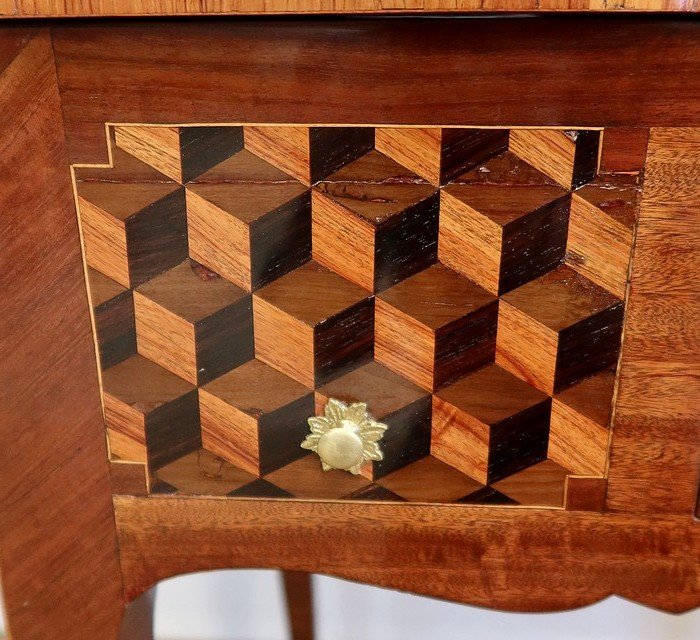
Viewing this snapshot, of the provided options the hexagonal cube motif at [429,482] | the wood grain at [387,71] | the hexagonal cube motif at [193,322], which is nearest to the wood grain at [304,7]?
the wood grain at [387,71]

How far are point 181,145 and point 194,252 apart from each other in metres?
0.07

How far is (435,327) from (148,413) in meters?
0.21

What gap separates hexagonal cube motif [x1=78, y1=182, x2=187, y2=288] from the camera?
44 centimetres

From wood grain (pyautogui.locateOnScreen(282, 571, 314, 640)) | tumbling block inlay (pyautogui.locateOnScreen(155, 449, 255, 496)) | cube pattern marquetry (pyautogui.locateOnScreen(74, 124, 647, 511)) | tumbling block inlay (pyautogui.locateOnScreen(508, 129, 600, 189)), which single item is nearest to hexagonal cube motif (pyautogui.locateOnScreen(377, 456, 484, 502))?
cube pattern marquetry (pyautogui.locateOnScreen(74, 124, 647, 511))

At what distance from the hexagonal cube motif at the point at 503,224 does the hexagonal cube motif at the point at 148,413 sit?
0.20 meters

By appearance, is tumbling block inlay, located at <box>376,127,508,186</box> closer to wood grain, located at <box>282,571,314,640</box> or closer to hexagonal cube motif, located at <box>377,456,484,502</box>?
hexagonal cube motif, located at <box>377,456,484,502</box>

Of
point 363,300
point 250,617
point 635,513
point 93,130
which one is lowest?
point 250,617

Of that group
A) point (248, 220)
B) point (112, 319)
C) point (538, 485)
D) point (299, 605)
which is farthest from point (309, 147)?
point (299, 605)

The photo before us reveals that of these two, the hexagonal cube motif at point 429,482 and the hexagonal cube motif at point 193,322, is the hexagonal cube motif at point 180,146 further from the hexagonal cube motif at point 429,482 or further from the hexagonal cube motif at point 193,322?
the hexagonal cube motif at point 429,482

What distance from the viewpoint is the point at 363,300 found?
46 centimetres

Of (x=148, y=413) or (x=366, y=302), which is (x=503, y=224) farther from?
(x=148, y=413)

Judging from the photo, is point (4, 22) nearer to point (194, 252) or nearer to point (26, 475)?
point (194, 252)

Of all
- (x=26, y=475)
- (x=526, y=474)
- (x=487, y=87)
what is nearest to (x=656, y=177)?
(x=487, y=87)

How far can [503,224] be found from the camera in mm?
429
